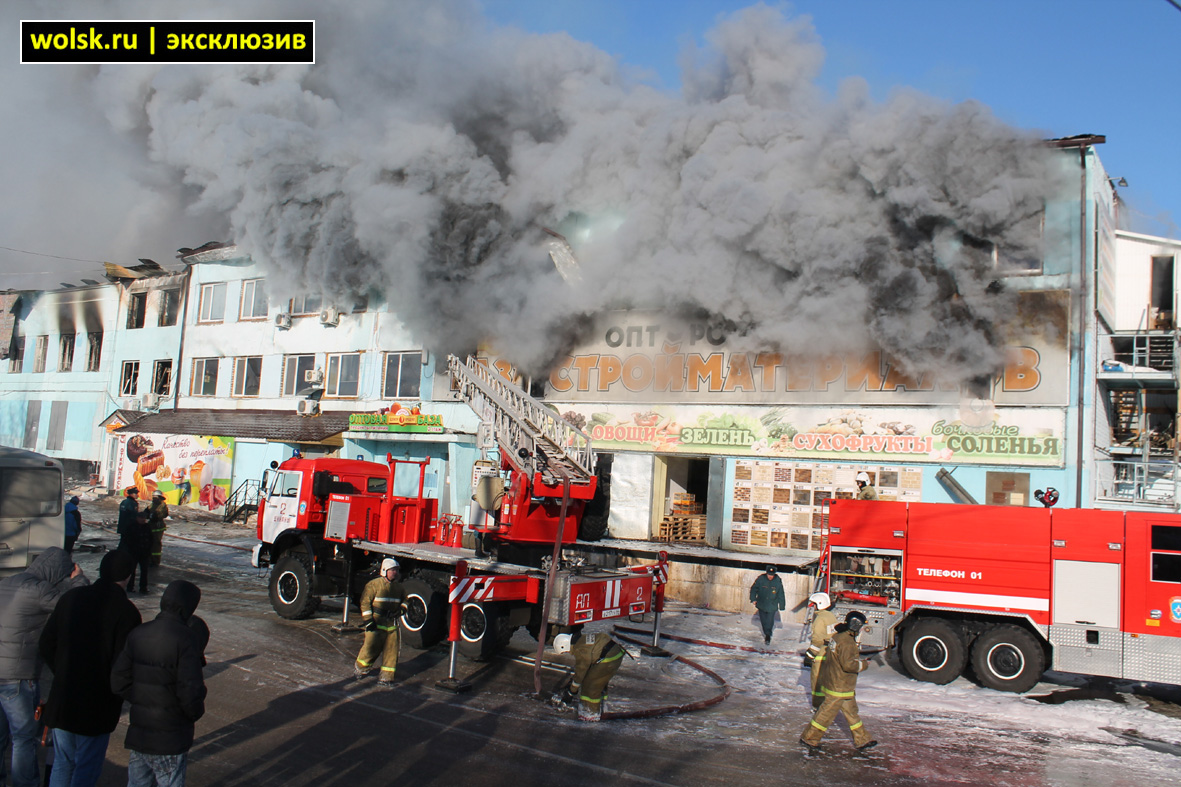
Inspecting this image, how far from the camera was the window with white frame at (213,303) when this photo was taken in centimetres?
2962

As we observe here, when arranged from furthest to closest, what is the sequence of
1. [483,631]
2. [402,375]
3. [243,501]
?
[243,501]
[402,375]
[483,631]

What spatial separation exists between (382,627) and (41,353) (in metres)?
36.0

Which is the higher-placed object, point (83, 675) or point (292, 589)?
point (83, 675)

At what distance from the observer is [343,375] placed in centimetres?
2577

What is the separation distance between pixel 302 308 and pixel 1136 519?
24.3 meters

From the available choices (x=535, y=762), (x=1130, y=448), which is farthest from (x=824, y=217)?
(x=535, y=762)

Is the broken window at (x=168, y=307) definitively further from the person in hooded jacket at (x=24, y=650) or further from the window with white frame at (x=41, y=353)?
the person in hooded jacket at (x=24, y=650)

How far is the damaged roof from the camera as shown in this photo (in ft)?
82.1

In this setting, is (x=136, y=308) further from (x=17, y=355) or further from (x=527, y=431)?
(x=527, y=431)

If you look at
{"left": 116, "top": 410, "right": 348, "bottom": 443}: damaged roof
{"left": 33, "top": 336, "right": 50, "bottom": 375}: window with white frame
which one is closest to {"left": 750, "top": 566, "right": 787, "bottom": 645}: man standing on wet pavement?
{"left": 116, "top": 410, "right": 348, "bottom": 443}: damaged roof

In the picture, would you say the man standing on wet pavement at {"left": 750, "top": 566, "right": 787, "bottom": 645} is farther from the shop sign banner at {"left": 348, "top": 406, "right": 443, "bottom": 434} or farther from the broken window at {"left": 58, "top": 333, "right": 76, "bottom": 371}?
the broken window at {"left": 58, "top": 333, "right": 76, "bottom": 371}

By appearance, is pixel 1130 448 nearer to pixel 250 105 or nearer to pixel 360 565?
pixel 360 565

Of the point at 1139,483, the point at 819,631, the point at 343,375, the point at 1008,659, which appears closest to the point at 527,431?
the point at 819,631

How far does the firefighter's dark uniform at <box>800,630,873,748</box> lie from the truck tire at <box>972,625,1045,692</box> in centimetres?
386
